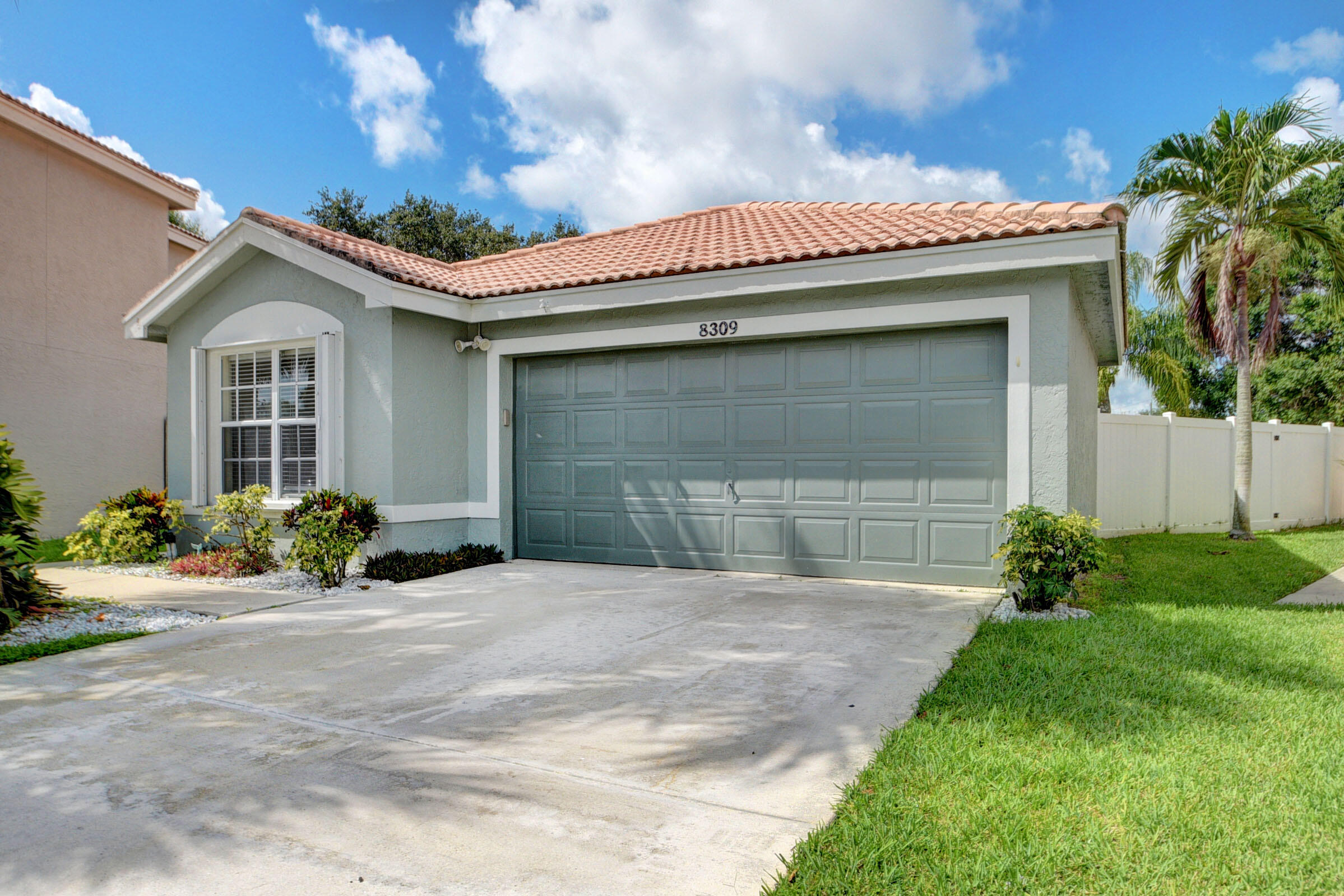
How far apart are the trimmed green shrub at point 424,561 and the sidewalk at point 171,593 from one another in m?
0.88

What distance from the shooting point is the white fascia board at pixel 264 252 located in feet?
29.0

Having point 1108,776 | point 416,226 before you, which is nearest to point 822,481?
point 1108,776

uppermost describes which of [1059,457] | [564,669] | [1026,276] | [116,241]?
[116,241]

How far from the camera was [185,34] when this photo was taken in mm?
13805

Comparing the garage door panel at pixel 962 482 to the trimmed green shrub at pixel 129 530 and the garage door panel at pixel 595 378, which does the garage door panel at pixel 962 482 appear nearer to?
the garage door panel at pixel 595 378

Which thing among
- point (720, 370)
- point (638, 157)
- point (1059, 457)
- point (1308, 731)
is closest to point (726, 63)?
point (720, 370)

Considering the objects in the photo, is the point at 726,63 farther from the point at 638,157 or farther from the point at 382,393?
the point at 638,157

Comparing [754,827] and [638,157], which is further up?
[638,157]

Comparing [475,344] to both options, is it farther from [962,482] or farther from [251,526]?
A: [962,482]

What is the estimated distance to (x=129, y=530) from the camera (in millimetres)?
9945

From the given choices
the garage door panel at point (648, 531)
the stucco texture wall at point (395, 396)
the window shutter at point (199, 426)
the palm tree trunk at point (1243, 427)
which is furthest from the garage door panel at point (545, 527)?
the palm tree trunk at point (1243, 427)

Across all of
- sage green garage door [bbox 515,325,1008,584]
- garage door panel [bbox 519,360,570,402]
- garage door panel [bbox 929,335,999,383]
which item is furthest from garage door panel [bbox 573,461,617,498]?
garage door panel [bbox 929,335,999,383]

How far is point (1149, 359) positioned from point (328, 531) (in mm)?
20295

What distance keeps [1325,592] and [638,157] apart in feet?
117
